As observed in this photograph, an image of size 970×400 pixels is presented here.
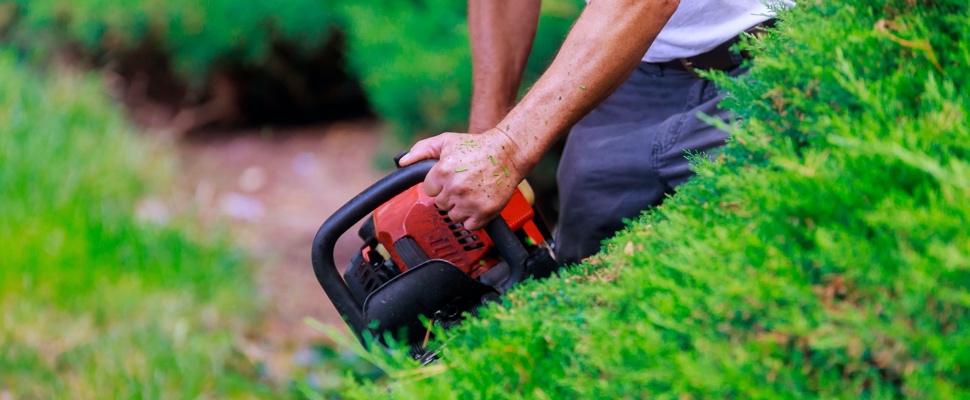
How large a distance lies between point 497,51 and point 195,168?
461cm

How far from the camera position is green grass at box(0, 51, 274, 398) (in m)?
2.87

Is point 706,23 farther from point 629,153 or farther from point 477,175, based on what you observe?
point 477,175

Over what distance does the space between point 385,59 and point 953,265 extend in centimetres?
411

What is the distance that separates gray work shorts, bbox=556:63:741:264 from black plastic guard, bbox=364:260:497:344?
53 centimetres

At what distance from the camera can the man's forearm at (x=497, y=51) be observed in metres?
2.21

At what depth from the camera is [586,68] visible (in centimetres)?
148

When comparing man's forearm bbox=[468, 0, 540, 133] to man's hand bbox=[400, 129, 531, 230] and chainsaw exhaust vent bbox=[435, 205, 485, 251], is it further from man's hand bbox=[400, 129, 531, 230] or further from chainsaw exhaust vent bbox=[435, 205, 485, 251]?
man's hand bbox=[400, 129, 531, 230]

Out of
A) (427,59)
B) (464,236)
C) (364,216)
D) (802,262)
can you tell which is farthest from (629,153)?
(427,59)

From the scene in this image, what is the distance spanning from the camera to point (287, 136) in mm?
7090

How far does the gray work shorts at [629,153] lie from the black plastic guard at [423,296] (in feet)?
1.75

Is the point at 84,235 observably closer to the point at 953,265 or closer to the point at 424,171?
the point at 424,171

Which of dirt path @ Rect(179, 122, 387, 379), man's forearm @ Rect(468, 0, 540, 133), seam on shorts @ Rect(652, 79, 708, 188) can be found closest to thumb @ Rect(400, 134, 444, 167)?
man's forearm @ Rect(468, 0, 540, 133)

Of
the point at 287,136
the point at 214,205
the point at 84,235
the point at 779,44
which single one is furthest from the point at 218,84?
the point at 779,44

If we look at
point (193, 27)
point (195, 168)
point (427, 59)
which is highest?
point (193, 27)
